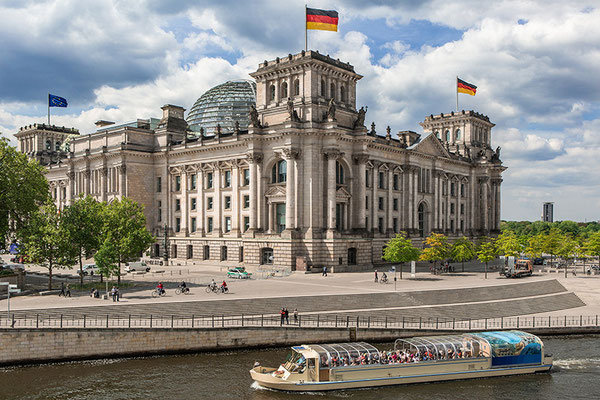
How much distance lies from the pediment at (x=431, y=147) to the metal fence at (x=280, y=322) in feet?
165

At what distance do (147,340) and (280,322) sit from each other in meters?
10.2

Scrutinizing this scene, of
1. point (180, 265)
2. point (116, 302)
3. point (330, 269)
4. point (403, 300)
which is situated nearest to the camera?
point (116, 302)

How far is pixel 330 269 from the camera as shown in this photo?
233ft

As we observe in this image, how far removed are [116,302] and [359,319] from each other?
67.4 ft

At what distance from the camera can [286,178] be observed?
7462 cm

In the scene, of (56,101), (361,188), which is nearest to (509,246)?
(361,188)

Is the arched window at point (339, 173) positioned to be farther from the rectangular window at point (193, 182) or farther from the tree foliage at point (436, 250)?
the rectangular window at point (193, 182)

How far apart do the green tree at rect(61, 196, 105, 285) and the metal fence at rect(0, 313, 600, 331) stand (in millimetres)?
17412

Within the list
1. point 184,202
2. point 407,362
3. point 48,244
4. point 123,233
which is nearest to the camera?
point 407,362

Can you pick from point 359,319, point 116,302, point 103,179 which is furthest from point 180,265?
point 359,319

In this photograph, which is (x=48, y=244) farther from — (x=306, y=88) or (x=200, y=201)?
(x=306, y=88)

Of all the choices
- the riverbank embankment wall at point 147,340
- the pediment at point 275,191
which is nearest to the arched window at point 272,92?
the pediment at point 275,191

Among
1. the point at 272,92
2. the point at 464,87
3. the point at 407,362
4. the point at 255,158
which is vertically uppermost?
the point at 464,87

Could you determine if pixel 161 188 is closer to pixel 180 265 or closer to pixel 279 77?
pixel 180 265
